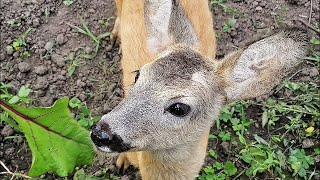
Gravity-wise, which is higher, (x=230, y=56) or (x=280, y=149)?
(x=230, y=56)

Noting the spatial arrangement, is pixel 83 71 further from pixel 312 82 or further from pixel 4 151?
pixel 312 82

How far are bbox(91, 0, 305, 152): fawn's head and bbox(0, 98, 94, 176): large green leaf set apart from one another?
0.54 ft

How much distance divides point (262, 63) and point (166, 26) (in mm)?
794

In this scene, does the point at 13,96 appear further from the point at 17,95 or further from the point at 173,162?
the point at 173,162

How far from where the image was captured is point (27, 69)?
5.34 metres

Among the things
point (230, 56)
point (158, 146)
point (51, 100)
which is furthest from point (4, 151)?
point (230, 56)

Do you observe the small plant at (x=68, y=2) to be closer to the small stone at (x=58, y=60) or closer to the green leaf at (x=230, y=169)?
the small stone at (x=58, y=60)

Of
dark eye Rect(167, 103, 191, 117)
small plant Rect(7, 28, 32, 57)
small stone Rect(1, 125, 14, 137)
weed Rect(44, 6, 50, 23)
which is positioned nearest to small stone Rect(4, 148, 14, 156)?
small stone Rect(1, 125, 14, 137)

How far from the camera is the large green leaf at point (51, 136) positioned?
118 inches

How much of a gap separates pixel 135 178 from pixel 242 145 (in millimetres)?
1018

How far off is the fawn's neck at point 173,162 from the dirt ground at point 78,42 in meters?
1.04

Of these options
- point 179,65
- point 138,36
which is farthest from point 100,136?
point 138,36

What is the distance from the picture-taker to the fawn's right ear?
12.6ft

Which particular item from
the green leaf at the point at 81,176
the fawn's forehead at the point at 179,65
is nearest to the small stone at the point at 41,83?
the green leaf at the point at 81,176
